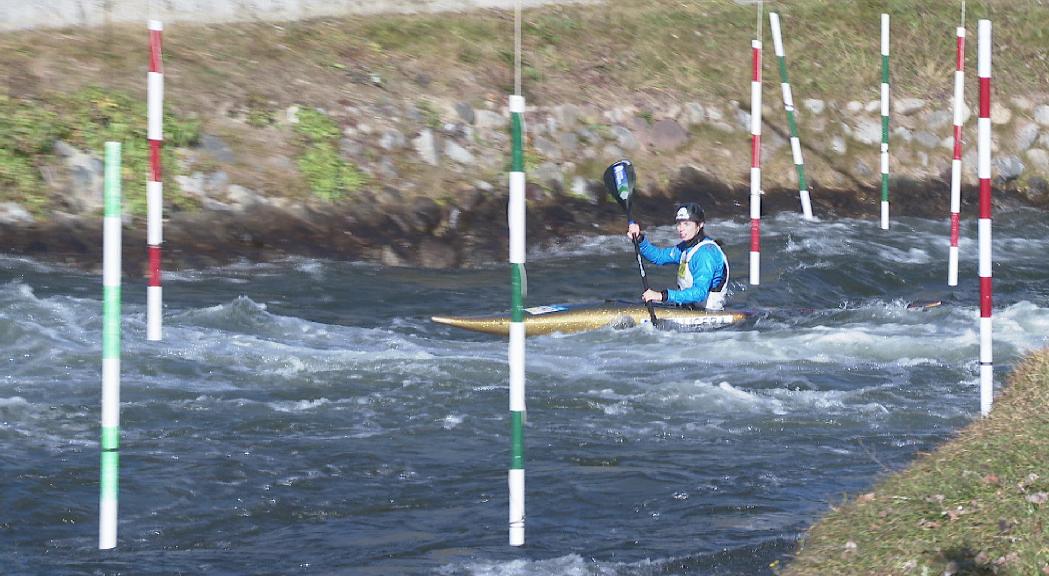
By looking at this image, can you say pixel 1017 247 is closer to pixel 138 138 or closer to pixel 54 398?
pixel 138 138

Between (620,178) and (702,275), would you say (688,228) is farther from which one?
(620,178)

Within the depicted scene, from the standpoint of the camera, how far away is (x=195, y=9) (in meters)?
14.1

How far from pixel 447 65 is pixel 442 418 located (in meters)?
7.41

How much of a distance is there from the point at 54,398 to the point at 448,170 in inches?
238

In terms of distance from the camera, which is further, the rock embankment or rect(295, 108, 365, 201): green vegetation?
rect(295, 108, 365, 201): green vegetation

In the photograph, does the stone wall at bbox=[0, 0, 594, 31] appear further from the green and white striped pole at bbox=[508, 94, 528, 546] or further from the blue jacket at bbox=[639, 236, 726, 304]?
the green and white striped pole at bbox=[508, 94, 528, 546]

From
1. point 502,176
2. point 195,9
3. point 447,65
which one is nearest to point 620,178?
point 502,176

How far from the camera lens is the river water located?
547 cm

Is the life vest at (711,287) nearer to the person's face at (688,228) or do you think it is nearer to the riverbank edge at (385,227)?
the person's face at (688,228)

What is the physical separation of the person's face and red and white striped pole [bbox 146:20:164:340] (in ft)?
11.0

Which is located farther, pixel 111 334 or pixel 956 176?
pixel 956 176

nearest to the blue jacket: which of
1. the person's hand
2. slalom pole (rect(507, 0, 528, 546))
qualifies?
the person's hand

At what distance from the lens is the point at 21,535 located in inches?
216

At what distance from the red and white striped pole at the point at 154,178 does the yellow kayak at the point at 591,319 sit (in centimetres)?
216
